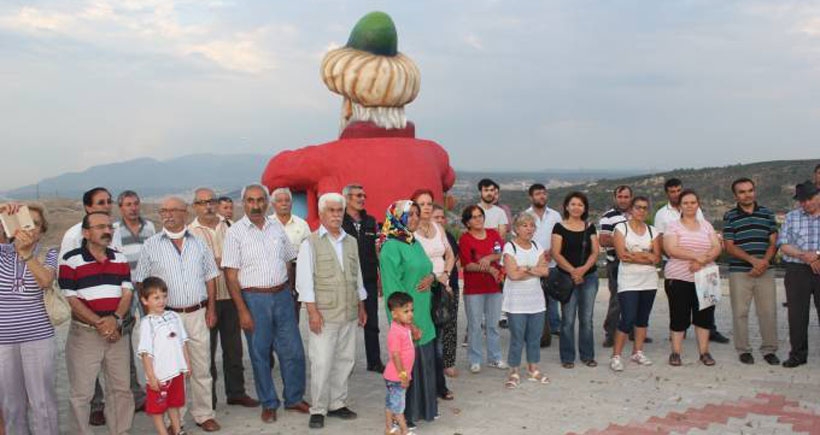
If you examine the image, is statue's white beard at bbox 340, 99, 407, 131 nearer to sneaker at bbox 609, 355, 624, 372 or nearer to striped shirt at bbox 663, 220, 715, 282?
striped shirt at bbox 663, 220, 715, 282

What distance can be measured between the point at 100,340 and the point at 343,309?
4.79 feet

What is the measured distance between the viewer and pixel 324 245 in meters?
4.80

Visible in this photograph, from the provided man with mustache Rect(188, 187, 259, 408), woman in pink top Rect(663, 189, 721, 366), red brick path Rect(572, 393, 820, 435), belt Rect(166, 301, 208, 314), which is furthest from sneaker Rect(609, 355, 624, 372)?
belt Rect(166, 301, 208, 314)

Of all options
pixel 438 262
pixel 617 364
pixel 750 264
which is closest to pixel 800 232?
pixel 750 264

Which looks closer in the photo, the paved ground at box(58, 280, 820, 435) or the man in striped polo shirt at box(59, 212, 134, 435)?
the man in striped polo shirt at box(59, 212, 134, 435)

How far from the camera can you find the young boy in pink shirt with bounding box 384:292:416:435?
4445 millimetres

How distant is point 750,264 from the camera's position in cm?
625

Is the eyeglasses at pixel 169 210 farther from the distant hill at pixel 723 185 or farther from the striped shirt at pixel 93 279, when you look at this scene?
the distant hill at pixel 723 185

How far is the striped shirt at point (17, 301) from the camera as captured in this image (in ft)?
13.1

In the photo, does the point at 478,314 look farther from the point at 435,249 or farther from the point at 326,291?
the point at 326,291

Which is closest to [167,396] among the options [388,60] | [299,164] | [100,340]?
[100,340]

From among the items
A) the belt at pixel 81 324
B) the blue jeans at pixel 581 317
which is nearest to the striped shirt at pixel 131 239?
the belt at pixel 81 324

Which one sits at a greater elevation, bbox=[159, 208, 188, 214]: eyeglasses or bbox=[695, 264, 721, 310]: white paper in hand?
bbox=[159, 208, 188, 214]: eyeglasses

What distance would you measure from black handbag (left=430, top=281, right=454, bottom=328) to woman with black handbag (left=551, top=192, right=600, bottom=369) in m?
1.41
